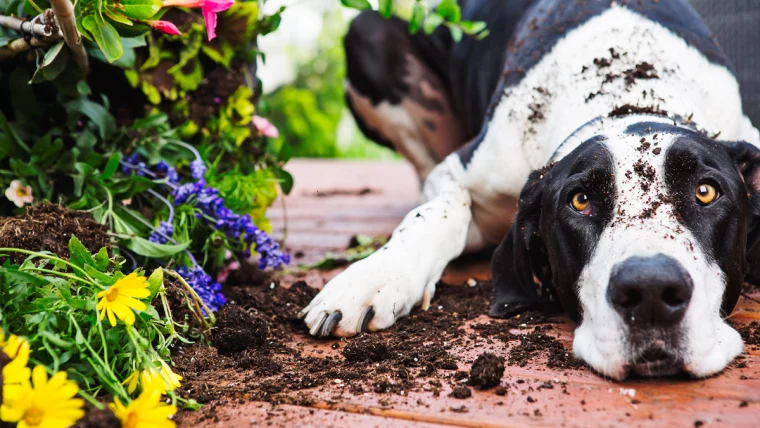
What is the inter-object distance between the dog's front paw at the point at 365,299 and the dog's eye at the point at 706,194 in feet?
2.86

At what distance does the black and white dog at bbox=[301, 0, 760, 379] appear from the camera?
155 centimetres

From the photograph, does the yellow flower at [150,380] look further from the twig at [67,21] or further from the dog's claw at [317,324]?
the twig at [67,21]

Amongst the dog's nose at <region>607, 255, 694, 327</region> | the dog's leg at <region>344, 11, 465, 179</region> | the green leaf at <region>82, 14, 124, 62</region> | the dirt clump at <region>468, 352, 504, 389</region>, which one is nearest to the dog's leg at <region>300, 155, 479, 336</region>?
the dirt clump at <region>468, 352, 504, 389</region>

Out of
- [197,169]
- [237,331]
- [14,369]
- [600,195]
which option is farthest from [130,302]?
A: [600,195]

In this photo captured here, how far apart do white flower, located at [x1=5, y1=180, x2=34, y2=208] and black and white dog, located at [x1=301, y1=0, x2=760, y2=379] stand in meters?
0.91

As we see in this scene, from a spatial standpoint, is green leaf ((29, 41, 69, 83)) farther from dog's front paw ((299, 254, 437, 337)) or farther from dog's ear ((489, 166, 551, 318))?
dog's ear ((489, 166, 551, 318))

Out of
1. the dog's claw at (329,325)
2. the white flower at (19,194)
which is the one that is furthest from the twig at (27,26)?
the dog's claw at (329,325)

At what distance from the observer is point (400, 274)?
86.1 inches

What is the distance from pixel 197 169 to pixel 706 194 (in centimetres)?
154

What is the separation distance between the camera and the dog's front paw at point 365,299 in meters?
2.00

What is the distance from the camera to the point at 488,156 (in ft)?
8.70

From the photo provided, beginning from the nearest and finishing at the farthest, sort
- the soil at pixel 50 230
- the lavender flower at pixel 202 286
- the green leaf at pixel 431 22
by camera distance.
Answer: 1. the soil at pixel 50 230
2. the lavender flower at pixel 202 286
3. the green leaf at pixel 431 22

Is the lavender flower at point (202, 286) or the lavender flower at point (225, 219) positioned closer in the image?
the lavender flower at point (202, 286)

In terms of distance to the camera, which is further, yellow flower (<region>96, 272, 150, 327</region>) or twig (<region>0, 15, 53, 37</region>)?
twig (<region>0, 15, 53, 37</region>)
